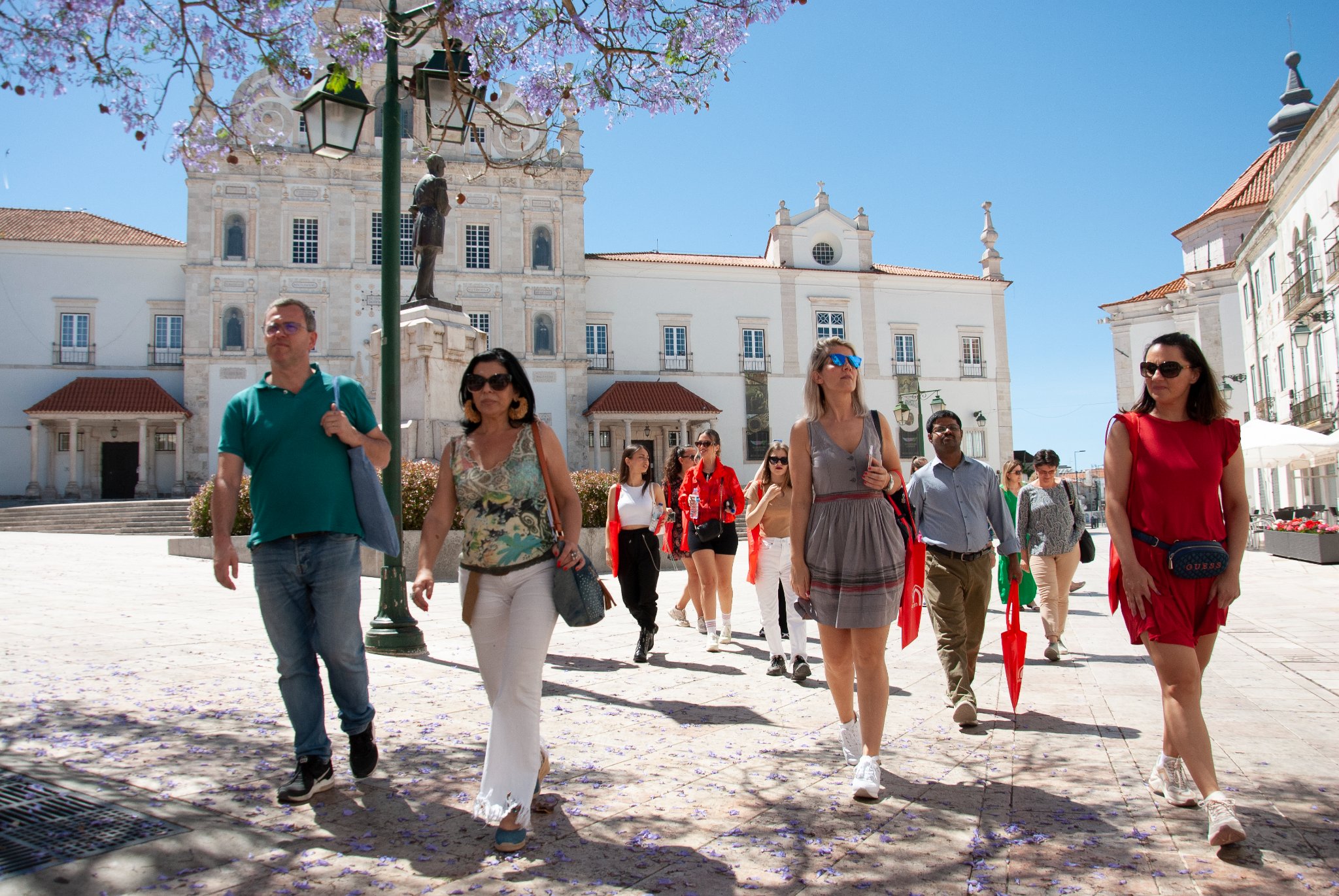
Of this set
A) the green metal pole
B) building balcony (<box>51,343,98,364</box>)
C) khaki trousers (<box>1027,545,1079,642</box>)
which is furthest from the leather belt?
building balcony (<box>51,343,98,364</box>)

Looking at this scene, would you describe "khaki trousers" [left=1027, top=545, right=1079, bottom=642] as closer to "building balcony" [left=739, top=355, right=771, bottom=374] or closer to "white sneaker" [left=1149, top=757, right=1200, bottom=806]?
"white sneaker" [left=1149, top=757, right=1200, bottom=806]

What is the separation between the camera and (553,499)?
3346 millimetres

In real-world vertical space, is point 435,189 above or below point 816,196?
below

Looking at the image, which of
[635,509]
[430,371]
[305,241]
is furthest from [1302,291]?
[305,241]

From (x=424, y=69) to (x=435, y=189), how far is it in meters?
5.02

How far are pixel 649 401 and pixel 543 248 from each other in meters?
7.88

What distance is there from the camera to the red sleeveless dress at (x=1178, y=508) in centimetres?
321

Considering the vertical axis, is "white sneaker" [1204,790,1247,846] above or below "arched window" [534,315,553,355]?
below

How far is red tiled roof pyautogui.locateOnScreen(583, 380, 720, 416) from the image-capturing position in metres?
37.7

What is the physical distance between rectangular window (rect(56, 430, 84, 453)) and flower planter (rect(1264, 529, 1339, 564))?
38.2 meters

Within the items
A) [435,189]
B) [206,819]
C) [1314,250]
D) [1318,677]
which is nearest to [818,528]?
[206,819]

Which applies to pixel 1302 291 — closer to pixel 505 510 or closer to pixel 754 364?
pixel 754 364

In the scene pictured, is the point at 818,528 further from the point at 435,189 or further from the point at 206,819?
the point at 435,189

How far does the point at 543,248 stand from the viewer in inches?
1508
